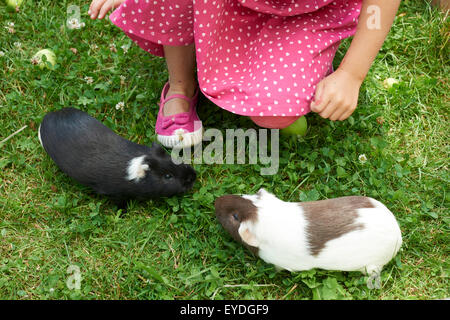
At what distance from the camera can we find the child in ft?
7.50

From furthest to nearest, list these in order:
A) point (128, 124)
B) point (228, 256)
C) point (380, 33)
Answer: point (128, 124) → point (228, 256) → point (380, 33)

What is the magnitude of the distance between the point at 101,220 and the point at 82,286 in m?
0.37

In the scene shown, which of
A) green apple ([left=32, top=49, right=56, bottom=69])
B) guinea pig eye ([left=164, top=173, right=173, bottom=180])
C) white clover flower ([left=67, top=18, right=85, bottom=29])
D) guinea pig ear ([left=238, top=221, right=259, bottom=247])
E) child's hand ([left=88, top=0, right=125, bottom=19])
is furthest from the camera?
white clover flower ([left=67, top=18, right=85, bottom=29])

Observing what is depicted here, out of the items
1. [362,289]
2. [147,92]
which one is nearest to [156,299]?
[362,289]

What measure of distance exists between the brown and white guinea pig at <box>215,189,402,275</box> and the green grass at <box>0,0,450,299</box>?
113 millimetres

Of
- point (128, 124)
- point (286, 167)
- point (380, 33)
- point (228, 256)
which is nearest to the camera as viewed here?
point (380, 33)

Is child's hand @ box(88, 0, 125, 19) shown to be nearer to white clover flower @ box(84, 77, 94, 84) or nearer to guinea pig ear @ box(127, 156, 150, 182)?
white clover flower @ box(84, 77, 94, 84)

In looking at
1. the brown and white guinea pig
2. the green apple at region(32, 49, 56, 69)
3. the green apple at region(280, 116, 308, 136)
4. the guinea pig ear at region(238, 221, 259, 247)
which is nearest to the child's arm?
the green apple at region(280, 116, 308, 136)

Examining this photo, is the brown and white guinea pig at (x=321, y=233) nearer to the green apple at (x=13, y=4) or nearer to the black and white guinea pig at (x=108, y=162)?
the black and white guinea pig at (x=108, y=162)

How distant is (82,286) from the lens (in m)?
2.29

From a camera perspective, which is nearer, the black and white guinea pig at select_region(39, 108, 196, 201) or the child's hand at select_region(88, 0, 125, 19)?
the black and white guinea pig at select_region(39, 108, 196, 201)

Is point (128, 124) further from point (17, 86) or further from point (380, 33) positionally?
point (380, 33)

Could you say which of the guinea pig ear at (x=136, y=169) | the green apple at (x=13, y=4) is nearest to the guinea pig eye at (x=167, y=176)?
the guinea pig ear at (x=136, y=169)

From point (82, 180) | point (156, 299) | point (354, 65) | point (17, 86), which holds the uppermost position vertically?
point (354, 65)
